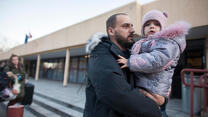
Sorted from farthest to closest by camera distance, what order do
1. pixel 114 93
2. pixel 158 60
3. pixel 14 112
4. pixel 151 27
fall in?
1. pixel 14 112
2. pixel 151 27
3. pixel 158 60
4. pixel 114 93

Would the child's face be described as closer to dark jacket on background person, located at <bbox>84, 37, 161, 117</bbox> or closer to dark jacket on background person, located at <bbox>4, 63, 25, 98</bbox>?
dark jacket on background person, located at <bbox>84, 37, 161, 117</bbox>

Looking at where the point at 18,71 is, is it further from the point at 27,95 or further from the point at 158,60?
the point at 158,60

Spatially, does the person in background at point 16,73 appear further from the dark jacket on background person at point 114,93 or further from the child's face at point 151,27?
the child's face at point 151,27

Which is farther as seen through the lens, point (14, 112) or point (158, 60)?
point (14, 112)

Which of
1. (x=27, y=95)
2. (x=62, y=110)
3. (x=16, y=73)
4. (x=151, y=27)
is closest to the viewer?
(x=151, y=27)

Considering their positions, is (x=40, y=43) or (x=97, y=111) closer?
(x=97, y=111)

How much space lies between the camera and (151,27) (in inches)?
47.3

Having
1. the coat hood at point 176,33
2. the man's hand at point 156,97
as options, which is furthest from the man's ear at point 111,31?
the man's hand at point 156,97

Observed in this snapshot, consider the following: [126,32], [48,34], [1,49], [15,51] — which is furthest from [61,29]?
[1,49]

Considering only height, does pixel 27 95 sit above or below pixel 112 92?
below

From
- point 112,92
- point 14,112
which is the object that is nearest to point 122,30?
point 112,92

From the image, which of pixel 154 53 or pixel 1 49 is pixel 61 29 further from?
pixel 1 49

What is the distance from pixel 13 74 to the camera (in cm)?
388

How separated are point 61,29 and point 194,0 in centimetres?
887
